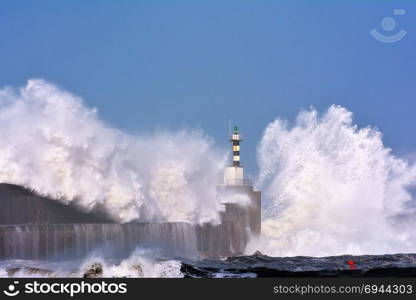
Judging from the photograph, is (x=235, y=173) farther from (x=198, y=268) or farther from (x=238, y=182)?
(x=198, y=268)

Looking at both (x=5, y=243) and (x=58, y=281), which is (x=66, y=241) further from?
(x=58, y=281)

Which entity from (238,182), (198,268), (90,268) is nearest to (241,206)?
(238,182)

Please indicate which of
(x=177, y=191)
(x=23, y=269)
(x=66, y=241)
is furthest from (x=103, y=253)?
(x=177, y=191)

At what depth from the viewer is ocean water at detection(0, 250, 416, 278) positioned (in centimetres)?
1806

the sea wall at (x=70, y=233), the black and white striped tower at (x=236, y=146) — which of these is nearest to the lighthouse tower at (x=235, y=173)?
the black and white striped tower at (x=236, y=146)

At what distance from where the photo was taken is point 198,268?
21.9 metres

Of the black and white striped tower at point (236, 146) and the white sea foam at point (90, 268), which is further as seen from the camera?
the black and white striped tower at point (236, 146)

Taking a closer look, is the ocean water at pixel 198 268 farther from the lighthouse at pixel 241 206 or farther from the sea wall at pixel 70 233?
the lighthouse at pixel 241 206

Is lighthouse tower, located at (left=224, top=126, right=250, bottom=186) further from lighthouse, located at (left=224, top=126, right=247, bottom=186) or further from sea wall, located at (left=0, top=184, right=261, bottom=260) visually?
sea wall, located at (left=0, top=184, right=261, bottom=260)

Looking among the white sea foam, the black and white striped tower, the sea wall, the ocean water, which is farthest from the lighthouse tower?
the white sea foam

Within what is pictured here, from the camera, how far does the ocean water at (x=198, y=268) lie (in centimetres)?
1806

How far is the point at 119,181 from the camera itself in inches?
1076

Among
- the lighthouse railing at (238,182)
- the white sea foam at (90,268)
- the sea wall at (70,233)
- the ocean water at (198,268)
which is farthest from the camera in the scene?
the lighthouse railing at (238,182)

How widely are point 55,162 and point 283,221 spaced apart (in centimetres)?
1789
